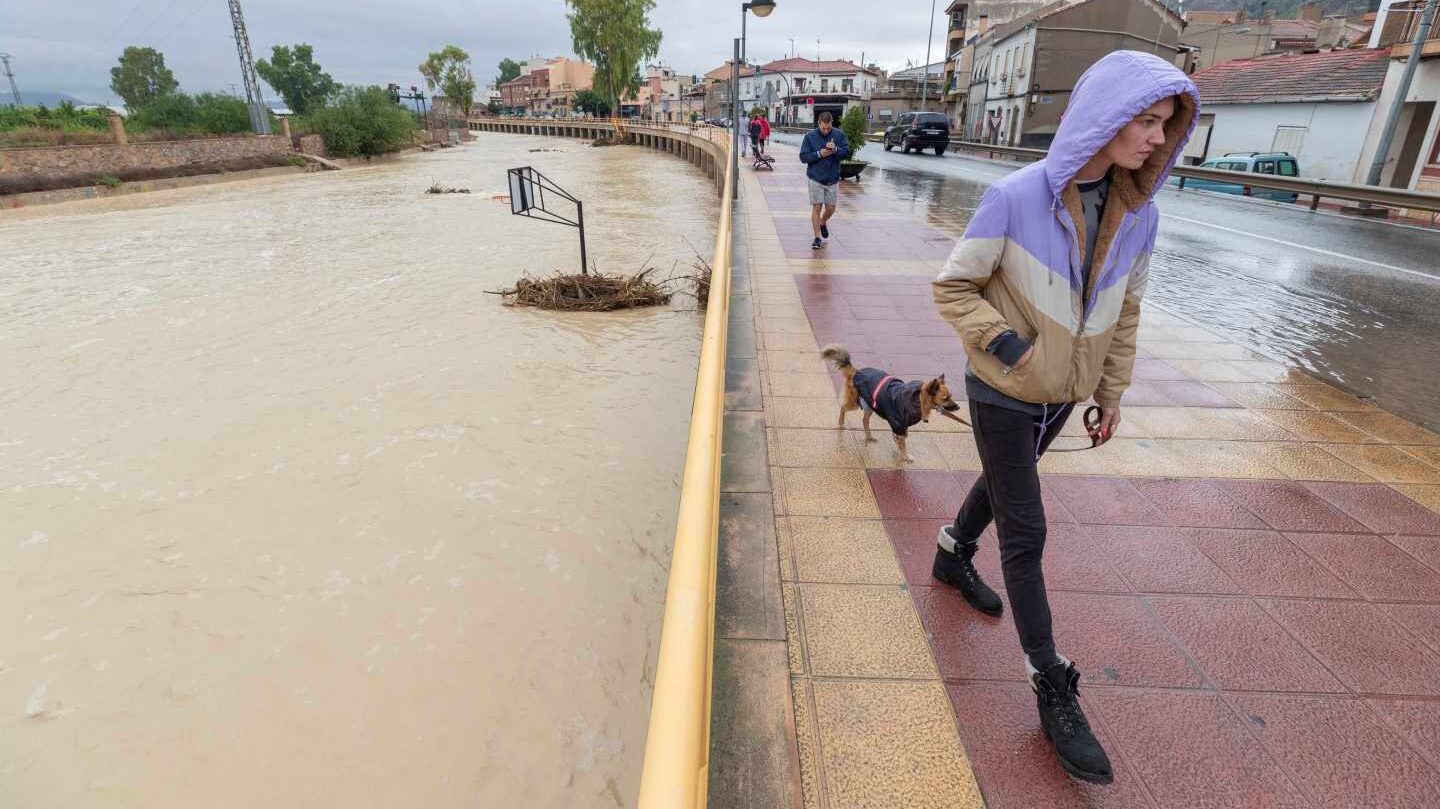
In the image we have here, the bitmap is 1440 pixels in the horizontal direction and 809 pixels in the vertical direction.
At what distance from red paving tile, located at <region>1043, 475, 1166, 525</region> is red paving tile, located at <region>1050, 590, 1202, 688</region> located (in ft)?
2.01

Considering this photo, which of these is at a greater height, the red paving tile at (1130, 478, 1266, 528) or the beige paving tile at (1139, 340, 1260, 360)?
the beige paving tile at (1139, 340, 1260, 360)

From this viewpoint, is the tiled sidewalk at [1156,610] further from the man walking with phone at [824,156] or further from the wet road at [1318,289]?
the man walking with phone at [824,156]

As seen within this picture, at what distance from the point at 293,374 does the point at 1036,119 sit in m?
37.8

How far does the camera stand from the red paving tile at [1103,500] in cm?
312

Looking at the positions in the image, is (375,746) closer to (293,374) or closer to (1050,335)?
(1050,335)

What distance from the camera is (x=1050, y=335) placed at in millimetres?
1905

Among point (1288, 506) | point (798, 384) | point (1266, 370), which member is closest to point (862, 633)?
point (1288, 506)

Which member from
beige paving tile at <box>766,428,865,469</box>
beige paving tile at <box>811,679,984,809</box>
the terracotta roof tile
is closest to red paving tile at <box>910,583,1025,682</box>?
beige paving tile at <box>811,679,984,809</box>

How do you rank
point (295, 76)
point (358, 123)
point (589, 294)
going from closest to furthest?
point (589, 294) → point (358, 123) → point (295, 76)

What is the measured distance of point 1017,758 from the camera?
1956 millimetres

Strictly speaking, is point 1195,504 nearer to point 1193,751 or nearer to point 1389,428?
point 1193,751

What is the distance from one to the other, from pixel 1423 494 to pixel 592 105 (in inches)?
3767

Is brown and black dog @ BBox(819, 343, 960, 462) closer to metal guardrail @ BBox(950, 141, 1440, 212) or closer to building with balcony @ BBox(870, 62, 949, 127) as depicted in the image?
metal guardrail @ BBox(950, 141, 1440, 212)

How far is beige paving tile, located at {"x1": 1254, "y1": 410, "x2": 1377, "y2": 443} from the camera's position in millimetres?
3943
